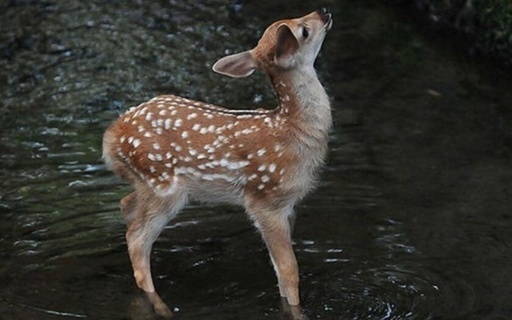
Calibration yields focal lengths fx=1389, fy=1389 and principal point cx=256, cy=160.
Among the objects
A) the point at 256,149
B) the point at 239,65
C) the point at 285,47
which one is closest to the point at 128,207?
the point at 256,149

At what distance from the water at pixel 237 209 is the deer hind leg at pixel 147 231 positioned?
0.08 metres

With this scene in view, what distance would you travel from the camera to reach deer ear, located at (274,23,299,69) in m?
6.03

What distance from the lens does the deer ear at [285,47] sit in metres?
6.03

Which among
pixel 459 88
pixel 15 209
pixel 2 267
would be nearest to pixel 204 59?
pixel 459 88

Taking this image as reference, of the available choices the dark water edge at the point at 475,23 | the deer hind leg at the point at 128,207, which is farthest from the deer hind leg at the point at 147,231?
the dark water edge at the point at 475,23

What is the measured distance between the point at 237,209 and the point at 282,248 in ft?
3.64

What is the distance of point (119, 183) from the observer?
301 inches

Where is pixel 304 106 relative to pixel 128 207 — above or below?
above

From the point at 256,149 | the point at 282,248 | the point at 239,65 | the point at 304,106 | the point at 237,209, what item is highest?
the point at 239,65

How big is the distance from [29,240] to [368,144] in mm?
2140

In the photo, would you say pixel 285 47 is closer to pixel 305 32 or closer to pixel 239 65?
pixel 305 32

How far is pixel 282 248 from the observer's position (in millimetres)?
6254

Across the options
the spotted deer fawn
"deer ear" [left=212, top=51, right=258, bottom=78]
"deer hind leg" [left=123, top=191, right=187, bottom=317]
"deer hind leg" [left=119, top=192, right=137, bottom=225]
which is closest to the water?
"deer hind leg" [left=123, top=191, right=187, bottom=317]

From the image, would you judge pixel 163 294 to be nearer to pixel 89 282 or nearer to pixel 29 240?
pixel 89 282
